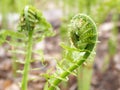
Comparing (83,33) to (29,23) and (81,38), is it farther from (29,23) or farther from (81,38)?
(29,23)

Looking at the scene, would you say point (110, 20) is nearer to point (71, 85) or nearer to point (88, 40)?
point (71, 85)

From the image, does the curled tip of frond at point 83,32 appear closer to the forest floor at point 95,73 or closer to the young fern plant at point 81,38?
the young fern plant at point 81,38

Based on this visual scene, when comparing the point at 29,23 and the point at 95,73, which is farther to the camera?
the point at 95,73

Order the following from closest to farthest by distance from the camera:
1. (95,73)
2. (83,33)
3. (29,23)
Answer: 1. (83,33)
2. (29,23)
3. (95,73)

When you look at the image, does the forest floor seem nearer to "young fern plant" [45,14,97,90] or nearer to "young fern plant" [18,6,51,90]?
"young fern plant" [18,6,51,90]

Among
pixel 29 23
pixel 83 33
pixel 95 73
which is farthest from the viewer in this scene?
pixel 95 73

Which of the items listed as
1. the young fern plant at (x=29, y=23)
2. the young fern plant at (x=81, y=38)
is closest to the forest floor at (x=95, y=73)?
the young fern plant at (x=29, y=23)

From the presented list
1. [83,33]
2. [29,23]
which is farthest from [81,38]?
[29,23]

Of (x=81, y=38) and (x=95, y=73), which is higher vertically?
(x=95, y=73)

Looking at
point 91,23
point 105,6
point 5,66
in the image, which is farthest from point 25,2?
point 91,23

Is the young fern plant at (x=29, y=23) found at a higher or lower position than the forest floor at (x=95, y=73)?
lower
